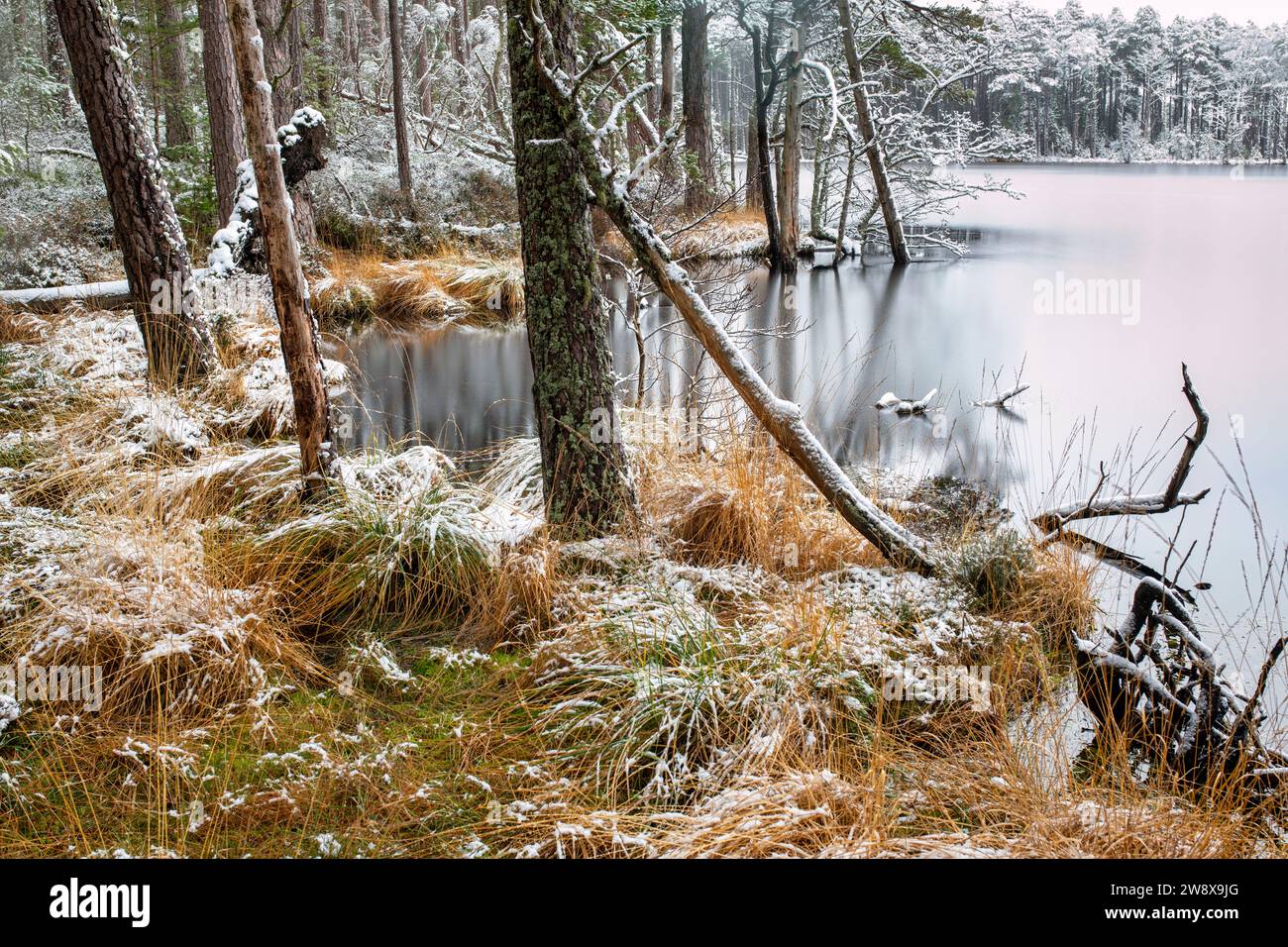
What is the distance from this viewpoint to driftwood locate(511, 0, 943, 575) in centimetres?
333

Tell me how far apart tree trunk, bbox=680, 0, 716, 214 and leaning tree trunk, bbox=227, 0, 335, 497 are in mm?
10215

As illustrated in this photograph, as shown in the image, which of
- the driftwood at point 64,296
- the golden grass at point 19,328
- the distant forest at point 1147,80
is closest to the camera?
the golden grass at point 19,328

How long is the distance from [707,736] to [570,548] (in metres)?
1.24

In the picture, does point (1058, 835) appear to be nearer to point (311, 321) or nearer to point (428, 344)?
point (311, 321)

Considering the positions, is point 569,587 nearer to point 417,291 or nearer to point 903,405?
point 903,405

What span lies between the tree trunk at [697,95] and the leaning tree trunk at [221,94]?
20.8 feet

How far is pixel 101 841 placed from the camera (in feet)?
7.57

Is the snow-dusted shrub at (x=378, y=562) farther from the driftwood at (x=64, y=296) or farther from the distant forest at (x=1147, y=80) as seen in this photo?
the distant forest at (x=1147, y=80)

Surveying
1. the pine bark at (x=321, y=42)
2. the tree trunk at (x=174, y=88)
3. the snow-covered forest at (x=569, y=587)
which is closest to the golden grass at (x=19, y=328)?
the snow-covered forest at (x=569, y=587)

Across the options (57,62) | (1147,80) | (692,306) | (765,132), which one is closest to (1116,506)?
(692,306)

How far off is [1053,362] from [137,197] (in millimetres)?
7150

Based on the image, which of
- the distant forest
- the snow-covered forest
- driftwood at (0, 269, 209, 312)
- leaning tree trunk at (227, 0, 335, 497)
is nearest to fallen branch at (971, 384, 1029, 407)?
the snow-covered forest

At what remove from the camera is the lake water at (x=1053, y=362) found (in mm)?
5191

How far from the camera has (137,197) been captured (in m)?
5.71
